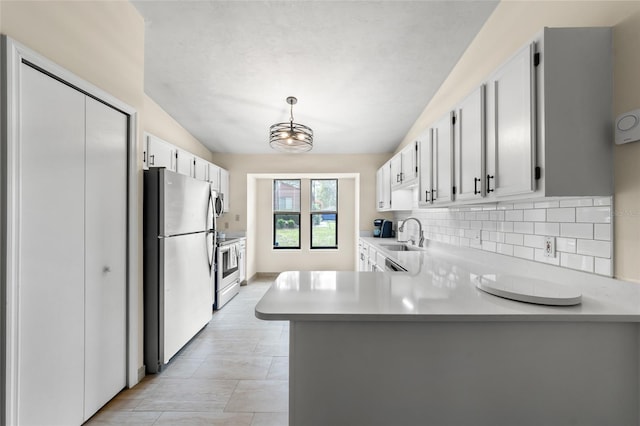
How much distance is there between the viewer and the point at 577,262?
4.43 ft

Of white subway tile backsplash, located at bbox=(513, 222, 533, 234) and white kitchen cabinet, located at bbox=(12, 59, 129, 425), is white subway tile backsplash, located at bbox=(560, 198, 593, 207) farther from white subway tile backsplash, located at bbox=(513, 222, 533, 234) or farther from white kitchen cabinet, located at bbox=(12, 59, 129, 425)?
white kitchen cabinet, located at bbox=(12, 59, 129, 425)

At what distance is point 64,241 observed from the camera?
1.50 m

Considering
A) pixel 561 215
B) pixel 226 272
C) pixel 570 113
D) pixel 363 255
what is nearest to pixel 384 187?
pixel 363 255

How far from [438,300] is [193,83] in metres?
2.98

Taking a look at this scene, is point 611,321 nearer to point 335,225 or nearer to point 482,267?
point 482,267

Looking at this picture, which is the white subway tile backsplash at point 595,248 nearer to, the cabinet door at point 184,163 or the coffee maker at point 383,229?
the coffee maker at point 383,229

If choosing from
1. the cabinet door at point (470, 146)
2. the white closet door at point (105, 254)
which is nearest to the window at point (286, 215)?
the white closet door at point (105, 254)

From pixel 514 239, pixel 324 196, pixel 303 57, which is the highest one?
pixel 303 57

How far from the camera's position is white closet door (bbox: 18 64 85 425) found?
1.30 metres

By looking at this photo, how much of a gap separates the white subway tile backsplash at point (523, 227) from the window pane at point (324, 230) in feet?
14.6

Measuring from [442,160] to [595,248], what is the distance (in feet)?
3.65

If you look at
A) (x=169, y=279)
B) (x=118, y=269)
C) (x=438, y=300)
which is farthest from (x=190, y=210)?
(x=438, y=300)

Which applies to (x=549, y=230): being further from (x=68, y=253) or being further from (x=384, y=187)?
(x=384, y=187)

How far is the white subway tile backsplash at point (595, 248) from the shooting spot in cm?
121
